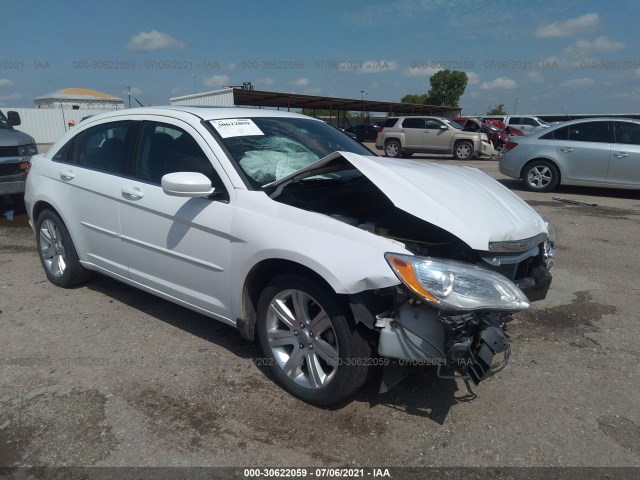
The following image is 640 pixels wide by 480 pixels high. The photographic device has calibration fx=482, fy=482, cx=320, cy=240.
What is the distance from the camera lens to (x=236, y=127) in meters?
3.49

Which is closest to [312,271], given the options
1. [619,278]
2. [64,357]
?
[64,357]

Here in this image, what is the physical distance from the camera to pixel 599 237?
22.3 feet

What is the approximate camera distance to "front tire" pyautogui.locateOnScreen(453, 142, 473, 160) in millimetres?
20125

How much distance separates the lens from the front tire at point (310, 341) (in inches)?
102

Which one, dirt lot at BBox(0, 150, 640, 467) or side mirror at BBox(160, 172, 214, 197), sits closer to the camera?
dirt lot at BBox(0, 150, 640, 467)

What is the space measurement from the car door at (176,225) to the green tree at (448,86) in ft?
296

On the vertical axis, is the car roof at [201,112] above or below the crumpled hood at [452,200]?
above

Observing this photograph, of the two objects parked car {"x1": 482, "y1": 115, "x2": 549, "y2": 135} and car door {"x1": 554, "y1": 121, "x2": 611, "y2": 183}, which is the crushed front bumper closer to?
car door {"x1": 554, "y1": 121, "x2": 611, "y2": 183}

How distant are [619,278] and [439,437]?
3573mm

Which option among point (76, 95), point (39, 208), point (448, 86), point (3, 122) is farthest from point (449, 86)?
point (39, 208)

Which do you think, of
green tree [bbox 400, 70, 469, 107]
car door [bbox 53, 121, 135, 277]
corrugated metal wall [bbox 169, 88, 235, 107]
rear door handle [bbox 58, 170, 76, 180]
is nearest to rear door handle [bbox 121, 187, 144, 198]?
car door [bbox 53, 121, 135, 277]

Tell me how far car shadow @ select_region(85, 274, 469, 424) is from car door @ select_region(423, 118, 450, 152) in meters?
17.7

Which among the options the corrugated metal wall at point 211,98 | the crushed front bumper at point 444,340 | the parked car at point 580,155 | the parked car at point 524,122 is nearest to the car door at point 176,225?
the crushed front bumper at point 444,340

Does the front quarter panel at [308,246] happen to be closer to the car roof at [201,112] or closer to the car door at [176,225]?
the car door at [176,225]
